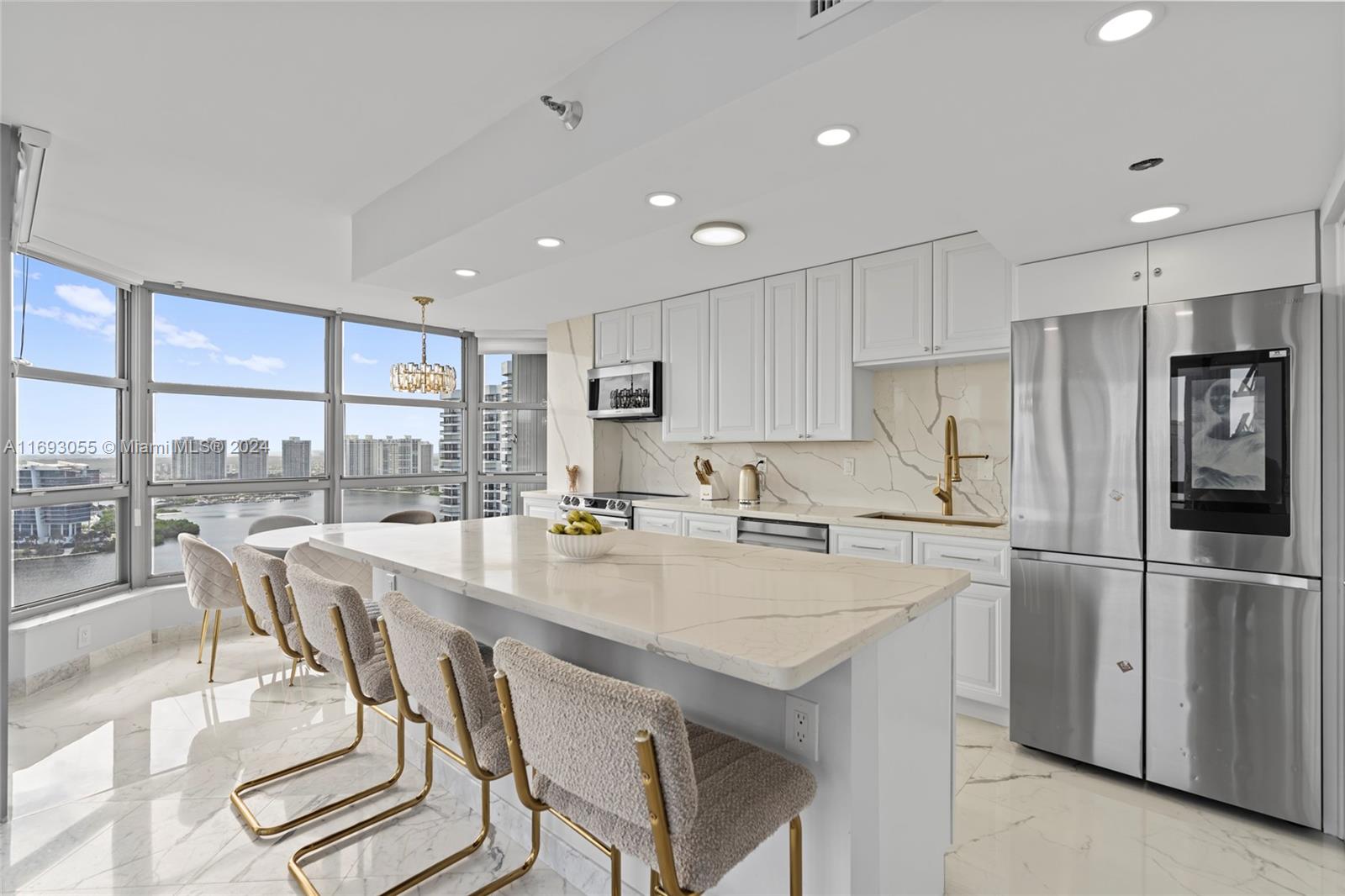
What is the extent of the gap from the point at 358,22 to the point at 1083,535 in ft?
9.93

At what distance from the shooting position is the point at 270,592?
2363 mm

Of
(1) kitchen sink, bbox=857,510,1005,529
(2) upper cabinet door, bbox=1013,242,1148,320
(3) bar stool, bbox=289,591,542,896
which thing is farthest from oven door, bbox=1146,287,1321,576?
(3) bar stool, bbox=289,591,542,896

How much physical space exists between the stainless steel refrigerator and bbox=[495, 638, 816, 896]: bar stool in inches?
70.6

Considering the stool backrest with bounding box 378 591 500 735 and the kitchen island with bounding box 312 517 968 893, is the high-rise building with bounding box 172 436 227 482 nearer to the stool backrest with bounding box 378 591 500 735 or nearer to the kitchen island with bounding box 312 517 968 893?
the kitchen island with bounding box 312 517 968 893

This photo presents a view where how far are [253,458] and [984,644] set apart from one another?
501 cm

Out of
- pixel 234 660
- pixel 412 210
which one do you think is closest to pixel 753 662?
pixel 412 210

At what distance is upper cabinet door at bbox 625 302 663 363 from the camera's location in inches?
187

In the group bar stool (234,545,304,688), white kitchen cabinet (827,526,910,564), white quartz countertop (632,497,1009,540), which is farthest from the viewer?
white kitchen cabinet (827,526,910,564)

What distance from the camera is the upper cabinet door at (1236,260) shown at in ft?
7.21

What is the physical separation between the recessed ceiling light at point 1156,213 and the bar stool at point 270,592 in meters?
3.22

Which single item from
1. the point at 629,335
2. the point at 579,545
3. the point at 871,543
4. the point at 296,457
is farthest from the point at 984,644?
the point at 296,457

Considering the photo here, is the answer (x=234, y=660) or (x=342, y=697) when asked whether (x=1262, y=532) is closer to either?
(x=342, y=697)

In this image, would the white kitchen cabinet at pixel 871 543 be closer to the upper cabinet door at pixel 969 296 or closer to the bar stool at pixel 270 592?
the upper cabinet door at pixel 969 296

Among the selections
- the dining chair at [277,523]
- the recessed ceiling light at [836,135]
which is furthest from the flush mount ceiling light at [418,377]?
the recessed ceiling light at [836,135]
